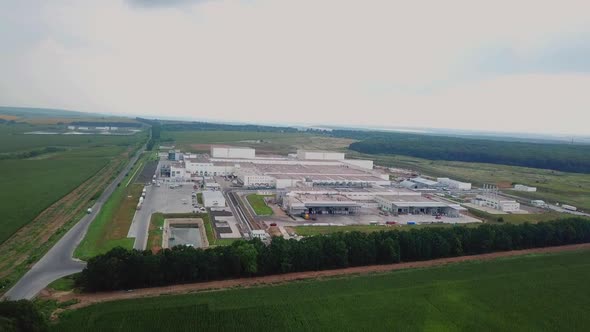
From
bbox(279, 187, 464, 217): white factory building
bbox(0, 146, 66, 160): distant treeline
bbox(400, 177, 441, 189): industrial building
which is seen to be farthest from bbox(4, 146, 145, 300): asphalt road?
bbox(0, 146, 66, 160): distant treeline

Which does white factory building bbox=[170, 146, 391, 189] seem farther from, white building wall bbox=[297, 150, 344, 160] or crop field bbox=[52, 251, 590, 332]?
crop field bbox=[52, 251, 590, 332]

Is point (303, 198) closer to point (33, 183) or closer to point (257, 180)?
point (257, 180)

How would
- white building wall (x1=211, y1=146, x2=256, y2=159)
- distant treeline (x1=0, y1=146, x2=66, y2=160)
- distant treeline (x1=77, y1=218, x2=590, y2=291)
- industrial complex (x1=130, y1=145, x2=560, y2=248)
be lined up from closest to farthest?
distant treeline (x1=77, y1=218, x2=590, y2=291), industrial complex (x1=130, y1=145, x2=560, y2=248), distant treeline (x1=0, y1=146, x2=66, y2=160), white building wall (x1=211, y1=146, x2=256, y2=159)

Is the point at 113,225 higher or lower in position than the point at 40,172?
lower

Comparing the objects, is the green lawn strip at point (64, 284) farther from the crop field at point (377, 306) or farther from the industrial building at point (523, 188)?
the industrial building at point (523, 188)

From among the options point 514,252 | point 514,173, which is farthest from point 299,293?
point 514,173

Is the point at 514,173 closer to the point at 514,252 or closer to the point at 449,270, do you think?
the point at 514,252

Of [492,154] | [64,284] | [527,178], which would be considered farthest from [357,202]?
[492,154]
